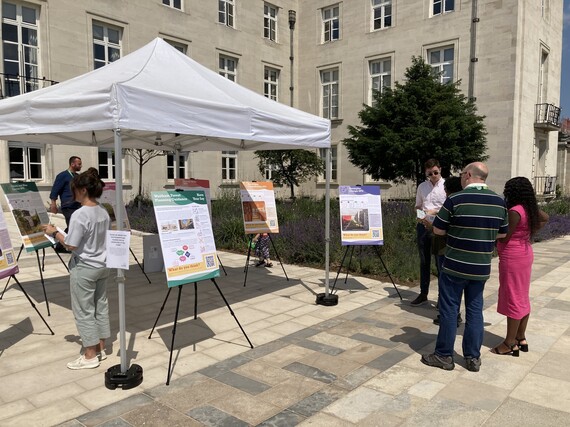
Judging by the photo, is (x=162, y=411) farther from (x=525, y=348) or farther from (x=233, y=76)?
(x=233, y=76)

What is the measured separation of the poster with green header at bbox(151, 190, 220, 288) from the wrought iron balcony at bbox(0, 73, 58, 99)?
16666mm

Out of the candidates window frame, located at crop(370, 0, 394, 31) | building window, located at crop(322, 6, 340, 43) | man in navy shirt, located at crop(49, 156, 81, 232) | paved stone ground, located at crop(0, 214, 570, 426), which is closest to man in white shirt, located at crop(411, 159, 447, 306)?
paved stone ground, located at crop(0, 214, 570, 426)

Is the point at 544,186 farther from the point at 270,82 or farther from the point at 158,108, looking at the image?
the point at 158,108

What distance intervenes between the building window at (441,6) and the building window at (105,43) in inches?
615

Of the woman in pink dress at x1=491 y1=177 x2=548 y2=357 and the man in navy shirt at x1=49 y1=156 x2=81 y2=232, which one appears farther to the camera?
the man in navy shirt at x1=49 y1=156 x2=81 y2=232

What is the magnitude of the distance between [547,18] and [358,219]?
77.8 ft

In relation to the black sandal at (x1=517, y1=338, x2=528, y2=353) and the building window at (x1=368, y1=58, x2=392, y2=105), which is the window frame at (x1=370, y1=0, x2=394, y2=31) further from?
the black sandal at (x1=517, y1=338, x2=528, y2=353)

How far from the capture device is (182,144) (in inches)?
295

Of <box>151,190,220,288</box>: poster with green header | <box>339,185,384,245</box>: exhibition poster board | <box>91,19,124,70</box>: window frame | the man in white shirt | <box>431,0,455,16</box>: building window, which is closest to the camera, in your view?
<box>151,190,220,288</box>: poster with green header

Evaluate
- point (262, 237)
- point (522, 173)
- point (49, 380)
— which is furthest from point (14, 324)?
point (522, 173)

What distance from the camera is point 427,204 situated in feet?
18.7

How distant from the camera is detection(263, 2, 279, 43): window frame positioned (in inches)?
1096

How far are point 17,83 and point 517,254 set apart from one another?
764 inches

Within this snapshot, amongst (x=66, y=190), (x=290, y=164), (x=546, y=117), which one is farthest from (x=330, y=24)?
(x=66, y=190)
